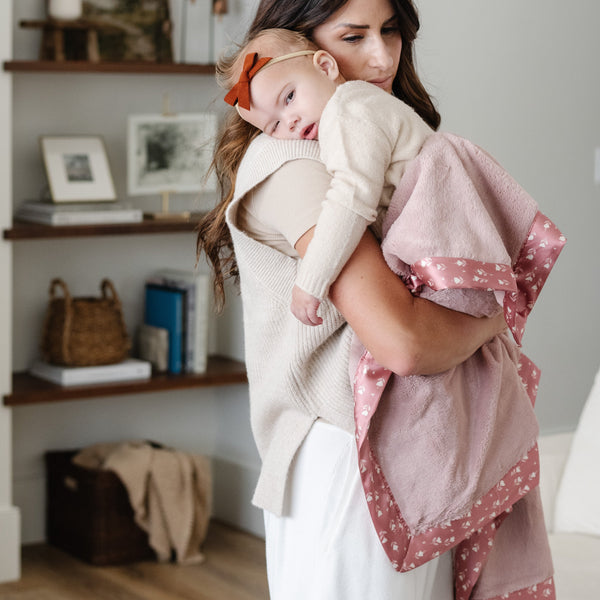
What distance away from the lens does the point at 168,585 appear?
295 centimetres

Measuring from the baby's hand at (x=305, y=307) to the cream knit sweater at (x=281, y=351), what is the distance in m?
0.06

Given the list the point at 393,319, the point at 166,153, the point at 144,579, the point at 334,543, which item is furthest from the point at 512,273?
the point at 166,153

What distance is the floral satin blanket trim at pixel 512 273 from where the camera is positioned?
1.09m

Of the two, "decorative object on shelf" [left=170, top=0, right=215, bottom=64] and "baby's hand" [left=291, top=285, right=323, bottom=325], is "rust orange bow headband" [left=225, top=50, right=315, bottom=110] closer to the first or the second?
"baby's hand" [left=291, top=285, right=323, bottom=325]

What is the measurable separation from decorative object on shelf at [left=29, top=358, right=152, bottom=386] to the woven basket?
2 centimetres

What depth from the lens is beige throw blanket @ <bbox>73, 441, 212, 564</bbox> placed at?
122 inches

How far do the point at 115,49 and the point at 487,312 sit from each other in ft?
7.72

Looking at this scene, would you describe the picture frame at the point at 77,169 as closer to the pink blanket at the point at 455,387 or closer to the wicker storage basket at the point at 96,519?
the wicker storage basket at the point at 96,519

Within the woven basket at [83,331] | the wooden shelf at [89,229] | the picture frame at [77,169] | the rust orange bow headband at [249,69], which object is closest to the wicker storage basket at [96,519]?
the woven basket at [83,331]

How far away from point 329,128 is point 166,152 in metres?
2.21

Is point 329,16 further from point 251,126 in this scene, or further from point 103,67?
point 103,67

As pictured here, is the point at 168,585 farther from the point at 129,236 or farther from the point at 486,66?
the point at 486,66

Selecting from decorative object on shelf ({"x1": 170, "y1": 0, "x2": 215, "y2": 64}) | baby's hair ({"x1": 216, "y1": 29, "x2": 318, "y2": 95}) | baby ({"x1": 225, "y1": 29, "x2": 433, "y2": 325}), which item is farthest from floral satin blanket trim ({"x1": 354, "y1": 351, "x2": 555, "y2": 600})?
decorative object on shelf ({"x1": 170, "y1": 0, "x2": 215, "y2": 64})

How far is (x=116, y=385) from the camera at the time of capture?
309 cm
